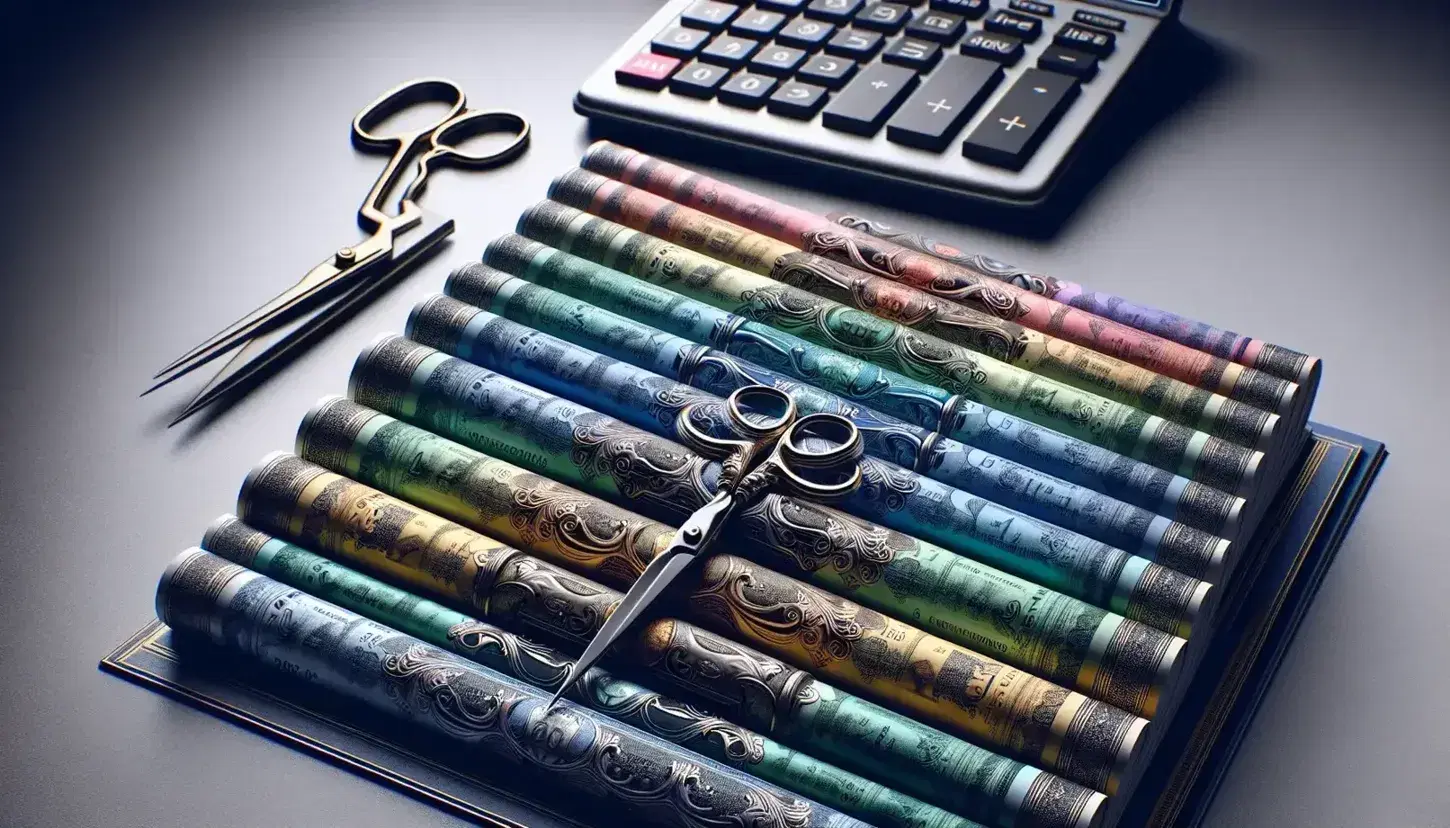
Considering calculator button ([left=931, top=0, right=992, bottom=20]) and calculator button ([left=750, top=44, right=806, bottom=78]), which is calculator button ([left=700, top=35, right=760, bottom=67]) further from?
calculator button ([left=931, top=0, right=992, bottom=20])

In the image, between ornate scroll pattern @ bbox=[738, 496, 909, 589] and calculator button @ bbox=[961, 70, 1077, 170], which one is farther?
calculator button @ bbox=[961, 70, 1077, 170]

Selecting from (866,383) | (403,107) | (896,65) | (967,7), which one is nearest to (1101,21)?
(967,7)

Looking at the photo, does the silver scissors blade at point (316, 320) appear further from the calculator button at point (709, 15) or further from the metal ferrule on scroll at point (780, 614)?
the calculator button at point (709, 15)

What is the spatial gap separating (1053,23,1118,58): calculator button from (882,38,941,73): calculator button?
15 cm

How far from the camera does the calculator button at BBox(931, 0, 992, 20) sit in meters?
2.12

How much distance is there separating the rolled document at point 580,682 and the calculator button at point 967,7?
1102 millimetres

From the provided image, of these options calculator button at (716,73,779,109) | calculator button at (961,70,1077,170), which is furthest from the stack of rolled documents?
calculator button at (716,73,779,109)

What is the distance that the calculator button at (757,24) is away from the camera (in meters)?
2.12

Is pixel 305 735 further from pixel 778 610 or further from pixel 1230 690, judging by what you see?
pixel 1230 690

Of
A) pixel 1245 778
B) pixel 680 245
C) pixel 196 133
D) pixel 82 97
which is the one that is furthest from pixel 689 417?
pixel 82 97

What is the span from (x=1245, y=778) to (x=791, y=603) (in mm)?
381

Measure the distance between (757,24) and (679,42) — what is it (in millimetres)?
102

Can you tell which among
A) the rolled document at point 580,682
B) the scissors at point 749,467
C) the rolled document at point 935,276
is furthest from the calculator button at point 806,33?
the rolled document at point 580,682

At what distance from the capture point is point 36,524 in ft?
5.16
